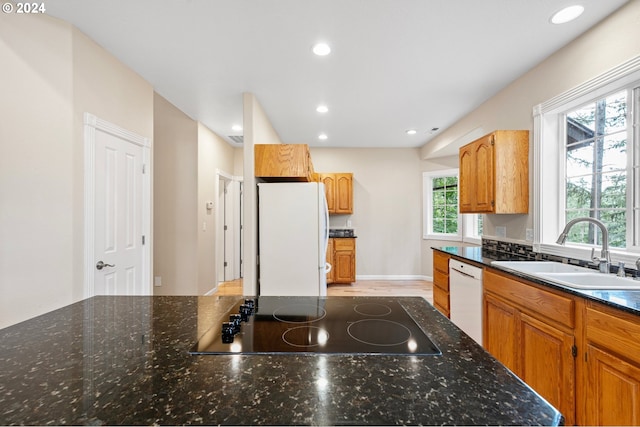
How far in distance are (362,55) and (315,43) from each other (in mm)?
413

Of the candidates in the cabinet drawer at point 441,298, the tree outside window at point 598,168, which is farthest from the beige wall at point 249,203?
Result: the tree outside window at point 598,168

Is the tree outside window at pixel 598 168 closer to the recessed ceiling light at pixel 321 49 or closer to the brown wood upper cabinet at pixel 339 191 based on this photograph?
the recessed ceiling light at pixel 321 49

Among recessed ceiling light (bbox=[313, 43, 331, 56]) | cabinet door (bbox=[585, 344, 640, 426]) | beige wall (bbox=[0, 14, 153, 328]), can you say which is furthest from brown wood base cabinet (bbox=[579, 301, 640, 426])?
beige wall (bbox=[0, 14, 153, 328])

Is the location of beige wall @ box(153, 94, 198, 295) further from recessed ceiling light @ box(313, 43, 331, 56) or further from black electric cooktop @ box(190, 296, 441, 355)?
black electric cooktop @ box(190, 296, 441, 355)

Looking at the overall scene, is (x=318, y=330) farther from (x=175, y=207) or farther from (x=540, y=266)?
(x=175, y=207)

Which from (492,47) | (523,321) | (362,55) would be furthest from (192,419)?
(492,47)

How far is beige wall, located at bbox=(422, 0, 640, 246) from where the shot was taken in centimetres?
176

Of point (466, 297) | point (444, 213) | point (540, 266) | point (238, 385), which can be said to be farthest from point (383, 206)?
point (238, 385)

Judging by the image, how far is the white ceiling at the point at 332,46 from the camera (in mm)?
1792

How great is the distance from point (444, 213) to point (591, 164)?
3.08 m

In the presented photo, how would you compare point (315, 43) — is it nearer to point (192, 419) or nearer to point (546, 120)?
point (546, 120)

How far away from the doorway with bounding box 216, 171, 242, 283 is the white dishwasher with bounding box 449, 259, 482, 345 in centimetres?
372

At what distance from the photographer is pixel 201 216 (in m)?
4.03

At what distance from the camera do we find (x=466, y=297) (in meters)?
2.49
